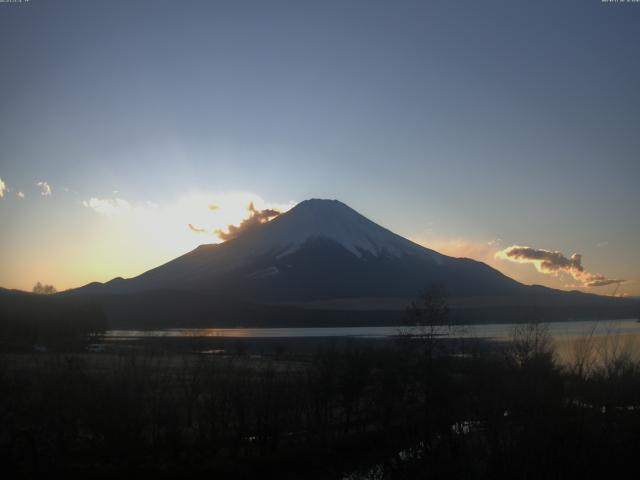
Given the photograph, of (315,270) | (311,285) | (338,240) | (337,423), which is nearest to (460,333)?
(337,423)

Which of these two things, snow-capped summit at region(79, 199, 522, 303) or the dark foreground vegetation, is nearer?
the dark foreground vegetation

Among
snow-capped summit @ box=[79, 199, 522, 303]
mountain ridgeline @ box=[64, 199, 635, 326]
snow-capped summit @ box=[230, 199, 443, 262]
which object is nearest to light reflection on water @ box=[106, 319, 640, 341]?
mountain ridgeline @ box=[64, 199, 635, 326]

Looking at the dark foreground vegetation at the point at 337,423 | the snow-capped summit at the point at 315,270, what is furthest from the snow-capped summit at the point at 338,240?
the dark foreground vegetation at the point at 337,423

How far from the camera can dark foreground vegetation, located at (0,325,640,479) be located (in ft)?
35.7

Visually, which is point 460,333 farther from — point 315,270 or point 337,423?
point 315,270

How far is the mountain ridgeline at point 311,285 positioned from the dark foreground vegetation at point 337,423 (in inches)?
3106

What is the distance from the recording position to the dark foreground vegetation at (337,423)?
10.9m

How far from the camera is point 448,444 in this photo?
12.3 metres

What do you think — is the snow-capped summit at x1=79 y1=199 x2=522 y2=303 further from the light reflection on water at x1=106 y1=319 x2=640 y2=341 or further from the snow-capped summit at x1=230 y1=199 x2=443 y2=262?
the light reflection on water at x1=106 y1=319 x2=640 y2=341

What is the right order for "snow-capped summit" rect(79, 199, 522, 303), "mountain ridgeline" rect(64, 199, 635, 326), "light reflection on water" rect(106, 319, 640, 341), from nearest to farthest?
"light reflection on water" rect(106, 319, 640, 341) → "mountain ridgeline" rect(64, 199, 635, 326) → "snow-capped summit" rect(79, 199, 522, 303)

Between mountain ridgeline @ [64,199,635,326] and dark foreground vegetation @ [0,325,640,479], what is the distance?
78882 millimetres

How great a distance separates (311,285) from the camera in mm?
155125

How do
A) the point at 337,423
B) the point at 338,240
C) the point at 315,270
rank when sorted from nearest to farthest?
the point at 337,423, the point at 315,270, the point at 338,240

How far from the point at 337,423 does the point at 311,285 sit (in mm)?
131883
